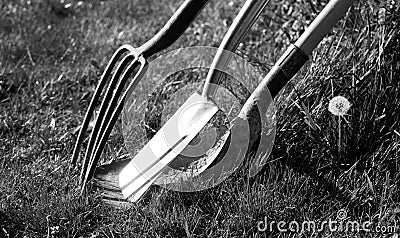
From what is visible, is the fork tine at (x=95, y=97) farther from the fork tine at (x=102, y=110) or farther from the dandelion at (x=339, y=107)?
the dandelion at (x=339, y=107)

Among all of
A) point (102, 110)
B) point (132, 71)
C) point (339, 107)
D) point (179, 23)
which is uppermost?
point (339, 107)

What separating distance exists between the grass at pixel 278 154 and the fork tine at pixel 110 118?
0.11 meters

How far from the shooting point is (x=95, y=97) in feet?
7.77

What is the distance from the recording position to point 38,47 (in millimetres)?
3463

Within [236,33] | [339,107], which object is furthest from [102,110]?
[339,107]

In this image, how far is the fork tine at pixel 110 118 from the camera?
7.09 feet

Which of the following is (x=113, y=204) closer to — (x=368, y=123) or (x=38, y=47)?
(x=368, y=123)

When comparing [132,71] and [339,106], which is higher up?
[339,106]

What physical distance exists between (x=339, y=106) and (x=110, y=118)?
29.9 inches

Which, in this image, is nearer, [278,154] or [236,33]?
[236,33]

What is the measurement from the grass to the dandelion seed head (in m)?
0.07

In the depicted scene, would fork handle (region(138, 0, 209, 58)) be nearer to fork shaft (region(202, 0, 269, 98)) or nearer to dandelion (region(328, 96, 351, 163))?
fork shaft (region(202, 0, 269, 98))

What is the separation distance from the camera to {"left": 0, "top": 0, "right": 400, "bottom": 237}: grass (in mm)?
2064

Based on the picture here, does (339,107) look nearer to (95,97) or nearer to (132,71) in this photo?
(132,71)
